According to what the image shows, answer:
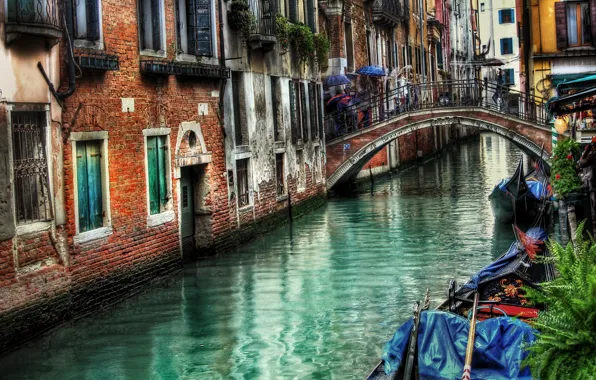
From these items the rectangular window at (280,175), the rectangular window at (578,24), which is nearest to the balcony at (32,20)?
the rectangular window at (280,175)

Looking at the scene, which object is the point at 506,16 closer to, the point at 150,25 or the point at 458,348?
the point at 150,25

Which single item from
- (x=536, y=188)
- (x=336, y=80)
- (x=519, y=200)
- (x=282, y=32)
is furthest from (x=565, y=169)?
(x=336, y=80)

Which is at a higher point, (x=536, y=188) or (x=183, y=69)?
(x=183, y=69)

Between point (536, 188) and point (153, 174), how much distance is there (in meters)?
7.89

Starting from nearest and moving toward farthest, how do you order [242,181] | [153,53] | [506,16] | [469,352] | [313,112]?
1. [469,352]
2. [153,53]
3. [242,181]
4. [313,112]
5. [506,16]

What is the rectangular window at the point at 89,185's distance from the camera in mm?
10156

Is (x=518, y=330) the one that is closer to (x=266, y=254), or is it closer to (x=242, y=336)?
(x=242, y=336)

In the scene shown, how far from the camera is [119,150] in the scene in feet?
36.0

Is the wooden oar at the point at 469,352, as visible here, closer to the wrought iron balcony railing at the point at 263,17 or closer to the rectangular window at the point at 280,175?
the wrought iron balcony railing at the point at 263,17

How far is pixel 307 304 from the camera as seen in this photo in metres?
10.6

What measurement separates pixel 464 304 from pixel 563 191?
3940mm

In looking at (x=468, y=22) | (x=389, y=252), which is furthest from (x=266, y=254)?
(x=468, y=22)

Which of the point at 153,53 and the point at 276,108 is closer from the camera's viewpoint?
the point at 153,53

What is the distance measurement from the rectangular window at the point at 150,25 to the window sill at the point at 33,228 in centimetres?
324
